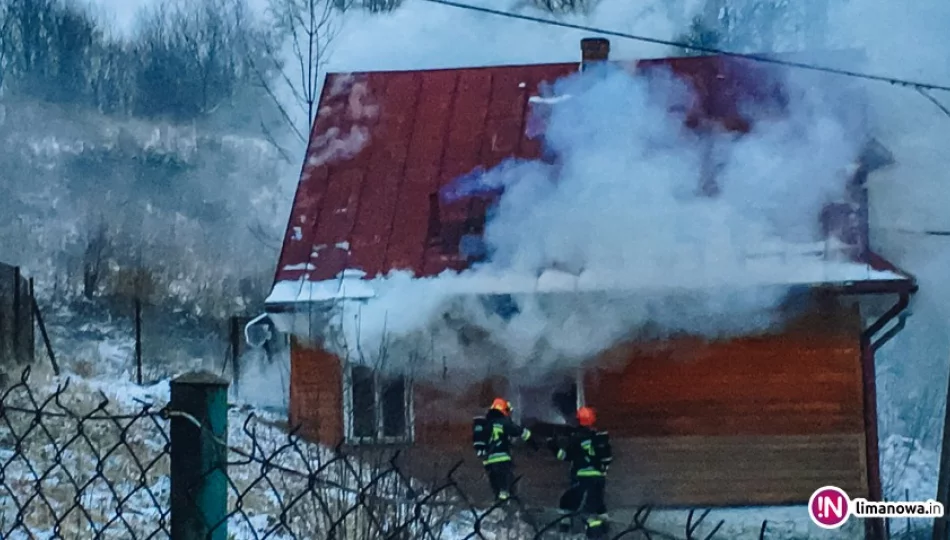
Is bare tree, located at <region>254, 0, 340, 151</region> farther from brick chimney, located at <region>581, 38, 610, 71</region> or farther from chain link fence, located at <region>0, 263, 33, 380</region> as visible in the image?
chain link fence, located at <region>0, 263, 33, 380</region>

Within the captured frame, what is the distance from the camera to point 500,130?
3.24 m

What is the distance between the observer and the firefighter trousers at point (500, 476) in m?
2.88

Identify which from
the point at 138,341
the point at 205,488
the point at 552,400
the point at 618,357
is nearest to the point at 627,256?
the point at 618,357

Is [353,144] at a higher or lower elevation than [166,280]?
higher

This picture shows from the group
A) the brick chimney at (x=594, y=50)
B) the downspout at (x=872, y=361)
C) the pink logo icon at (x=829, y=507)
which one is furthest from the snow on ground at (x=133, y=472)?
the brick chimney at (x=594, y=50)

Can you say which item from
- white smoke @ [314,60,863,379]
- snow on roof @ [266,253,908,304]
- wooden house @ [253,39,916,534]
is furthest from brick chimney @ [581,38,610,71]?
snow on roof @ [266,253,908,304]

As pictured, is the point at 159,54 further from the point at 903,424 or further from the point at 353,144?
the point at 903,424

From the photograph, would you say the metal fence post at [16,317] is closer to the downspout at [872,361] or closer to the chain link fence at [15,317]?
the chain link fence at [15,317]

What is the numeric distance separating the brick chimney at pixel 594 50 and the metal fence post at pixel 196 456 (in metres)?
2.36

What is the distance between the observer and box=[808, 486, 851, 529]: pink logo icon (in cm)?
279

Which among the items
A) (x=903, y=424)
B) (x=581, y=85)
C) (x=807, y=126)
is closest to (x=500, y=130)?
(x=581, y=85)

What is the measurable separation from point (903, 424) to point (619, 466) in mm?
817

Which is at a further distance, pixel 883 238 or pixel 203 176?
pixel 203 176

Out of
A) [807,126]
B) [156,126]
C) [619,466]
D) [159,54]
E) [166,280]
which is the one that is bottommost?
[619,466]
